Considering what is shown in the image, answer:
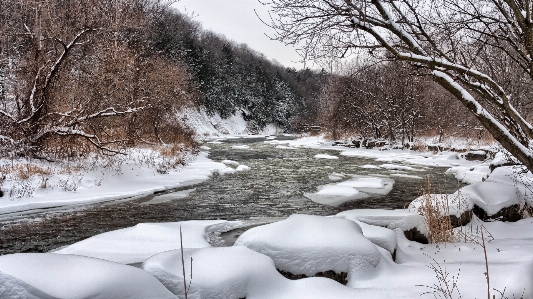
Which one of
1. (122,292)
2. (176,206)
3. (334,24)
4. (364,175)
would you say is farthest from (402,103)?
(122,292)

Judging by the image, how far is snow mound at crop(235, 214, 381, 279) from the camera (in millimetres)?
3975

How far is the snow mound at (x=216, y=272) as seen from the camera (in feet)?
10.4

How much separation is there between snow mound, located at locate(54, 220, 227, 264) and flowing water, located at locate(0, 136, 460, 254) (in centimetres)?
68

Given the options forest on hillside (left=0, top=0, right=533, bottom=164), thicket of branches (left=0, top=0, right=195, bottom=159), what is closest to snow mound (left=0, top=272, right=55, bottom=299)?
forest on hillside (left=0, top=0, right=533, bottom=164)

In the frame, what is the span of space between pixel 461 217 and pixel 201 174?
8.93 meters

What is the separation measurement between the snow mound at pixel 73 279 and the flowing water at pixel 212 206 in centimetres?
310

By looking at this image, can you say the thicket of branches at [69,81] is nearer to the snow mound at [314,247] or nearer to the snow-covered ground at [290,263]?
the snow-covered ground at [290,263]

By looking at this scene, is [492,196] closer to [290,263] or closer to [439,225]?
[439,225]

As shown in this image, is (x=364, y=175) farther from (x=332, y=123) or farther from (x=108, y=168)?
(x=332, y=123)

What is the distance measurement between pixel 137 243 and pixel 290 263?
2.64 meters

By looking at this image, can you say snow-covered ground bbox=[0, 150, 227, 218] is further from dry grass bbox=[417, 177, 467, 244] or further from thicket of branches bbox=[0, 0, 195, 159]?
dry grass bbox=[417, 177, 467, 244]

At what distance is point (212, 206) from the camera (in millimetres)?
8477

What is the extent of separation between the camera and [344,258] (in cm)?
401

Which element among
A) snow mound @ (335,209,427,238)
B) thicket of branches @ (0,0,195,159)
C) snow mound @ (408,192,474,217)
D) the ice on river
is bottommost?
the ice on river
